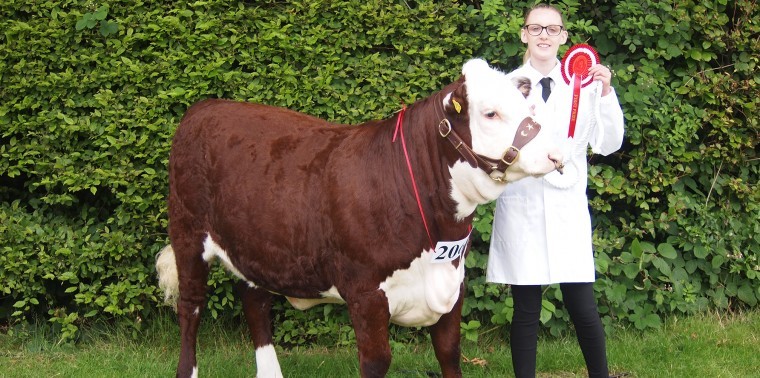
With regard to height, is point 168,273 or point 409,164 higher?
point 409,164

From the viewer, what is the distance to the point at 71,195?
18.8ft

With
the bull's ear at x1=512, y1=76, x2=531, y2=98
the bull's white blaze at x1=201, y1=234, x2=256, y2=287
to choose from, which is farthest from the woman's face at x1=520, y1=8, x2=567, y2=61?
the bull's white blaze at x1=201, y1=234, x2=256, y2=287

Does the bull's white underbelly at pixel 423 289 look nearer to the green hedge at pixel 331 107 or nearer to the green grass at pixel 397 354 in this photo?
the green grass at pixel 397 354

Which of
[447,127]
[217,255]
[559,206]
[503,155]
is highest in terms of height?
[447,127]

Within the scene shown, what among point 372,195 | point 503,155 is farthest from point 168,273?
point 503,155

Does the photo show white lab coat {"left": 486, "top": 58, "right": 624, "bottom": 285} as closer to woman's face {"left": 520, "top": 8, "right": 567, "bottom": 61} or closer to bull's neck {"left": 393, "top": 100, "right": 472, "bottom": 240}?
woman's face {"left": 520, "top": 8, "right": 567, "bottom": 61}

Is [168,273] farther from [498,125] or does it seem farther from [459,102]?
[498,125]

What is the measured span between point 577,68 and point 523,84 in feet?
1.49

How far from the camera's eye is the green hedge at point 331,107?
545 centimetres

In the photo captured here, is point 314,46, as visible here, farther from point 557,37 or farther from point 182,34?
point 557,37

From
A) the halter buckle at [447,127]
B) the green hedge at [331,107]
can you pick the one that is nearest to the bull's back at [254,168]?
the halter buckle at [447,127]

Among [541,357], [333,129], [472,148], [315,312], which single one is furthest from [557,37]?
[315,312]

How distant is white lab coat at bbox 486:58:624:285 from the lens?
413 cm

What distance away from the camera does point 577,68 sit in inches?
160
